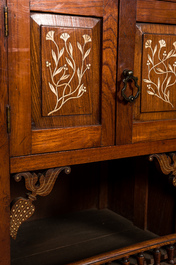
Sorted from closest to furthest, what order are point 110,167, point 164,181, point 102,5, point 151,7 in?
point 102,5
point 151,7
point 164,181
point 110,167

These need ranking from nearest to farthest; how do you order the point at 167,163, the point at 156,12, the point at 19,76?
the point at 19,76 → the point at 156,12 → the point at 167,163

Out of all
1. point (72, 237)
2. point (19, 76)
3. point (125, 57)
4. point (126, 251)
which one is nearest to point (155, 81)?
point (125, 57)

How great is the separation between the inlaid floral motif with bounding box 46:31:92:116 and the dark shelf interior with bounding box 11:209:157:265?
2.10 feet

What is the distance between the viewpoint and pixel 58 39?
102cm

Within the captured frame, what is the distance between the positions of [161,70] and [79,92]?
326 millimetres

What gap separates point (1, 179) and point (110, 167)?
953 mm

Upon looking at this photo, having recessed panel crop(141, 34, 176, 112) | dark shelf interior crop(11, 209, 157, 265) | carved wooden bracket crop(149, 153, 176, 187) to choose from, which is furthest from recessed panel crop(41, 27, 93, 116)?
dark shelf interior crop(11, 209, 157, 265)

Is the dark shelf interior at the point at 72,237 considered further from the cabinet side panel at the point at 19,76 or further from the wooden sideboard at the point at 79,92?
the cabinet side panel at the point at 19,76

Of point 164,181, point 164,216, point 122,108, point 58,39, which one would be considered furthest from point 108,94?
point 164,216

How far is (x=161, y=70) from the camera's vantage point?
1241mm

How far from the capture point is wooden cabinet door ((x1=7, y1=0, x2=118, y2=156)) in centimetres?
97

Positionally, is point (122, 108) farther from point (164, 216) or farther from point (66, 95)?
point (164, 216)

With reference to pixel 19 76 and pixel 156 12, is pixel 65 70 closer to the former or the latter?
pixel 19 76

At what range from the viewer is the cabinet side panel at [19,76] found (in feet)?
3.09
